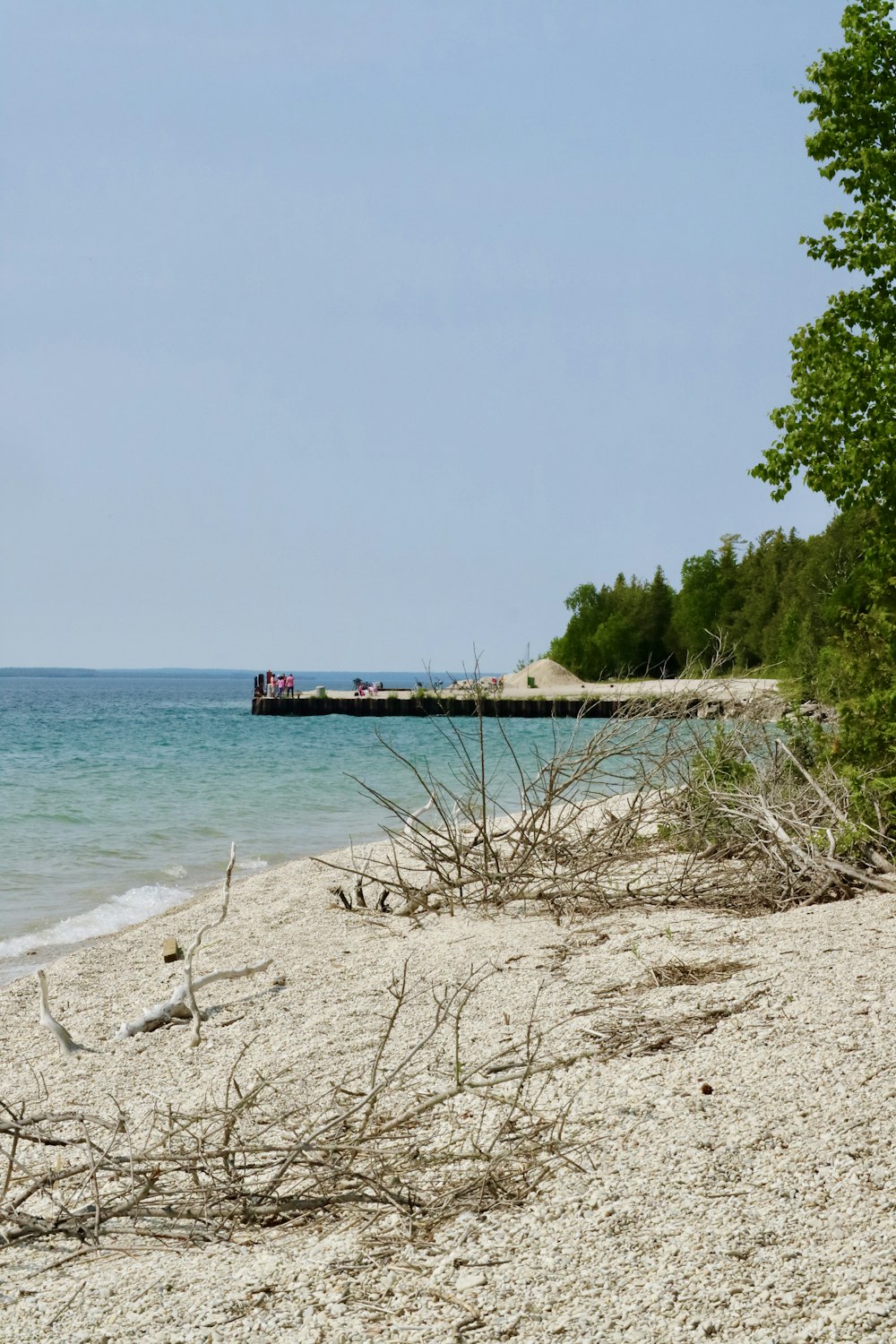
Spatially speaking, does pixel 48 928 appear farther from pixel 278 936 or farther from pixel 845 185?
pixel 845 185

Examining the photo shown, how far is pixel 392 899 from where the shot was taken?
9.37 m

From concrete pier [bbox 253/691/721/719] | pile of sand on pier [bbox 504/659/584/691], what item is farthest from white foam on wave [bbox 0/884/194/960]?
pile of sand on pier [bbox 504/659/584/691]

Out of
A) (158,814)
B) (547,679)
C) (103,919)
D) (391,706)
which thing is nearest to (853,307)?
(103,919)

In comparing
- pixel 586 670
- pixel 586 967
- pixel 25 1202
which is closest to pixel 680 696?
pixel 586 967

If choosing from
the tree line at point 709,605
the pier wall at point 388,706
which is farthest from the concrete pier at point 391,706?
the tree line at point 709,605

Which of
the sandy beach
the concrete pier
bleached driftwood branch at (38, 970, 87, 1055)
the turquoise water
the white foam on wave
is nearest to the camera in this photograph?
the sandy beach

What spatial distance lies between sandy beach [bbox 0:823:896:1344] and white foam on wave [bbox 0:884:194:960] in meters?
3.14

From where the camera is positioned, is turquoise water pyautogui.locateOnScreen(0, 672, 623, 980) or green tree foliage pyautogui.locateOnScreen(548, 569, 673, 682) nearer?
turquoise water pyautogui.locateOnScreen(0, 672, 623, 980)

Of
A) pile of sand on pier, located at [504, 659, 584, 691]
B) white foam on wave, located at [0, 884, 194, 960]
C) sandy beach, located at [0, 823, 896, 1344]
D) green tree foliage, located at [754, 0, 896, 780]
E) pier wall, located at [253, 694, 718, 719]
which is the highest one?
green tree foliage, located at [754, 0, 896, 780]

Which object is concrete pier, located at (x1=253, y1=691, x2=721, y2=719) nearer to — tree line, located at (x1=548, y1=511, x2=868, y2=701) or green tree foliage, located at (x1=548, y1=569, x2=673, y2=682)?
tree line, located at (x1=548, y1=511, x2=868, y2=701)

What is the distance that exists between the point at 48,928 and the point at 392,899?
3.32 metres

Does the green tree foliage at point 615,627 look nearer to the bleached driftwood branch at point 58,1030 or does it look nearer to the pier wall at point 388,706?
the pier wall at point 388,706

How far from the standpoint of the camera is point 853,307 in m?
11.4

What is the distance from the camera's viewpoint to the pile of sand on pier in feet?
227
